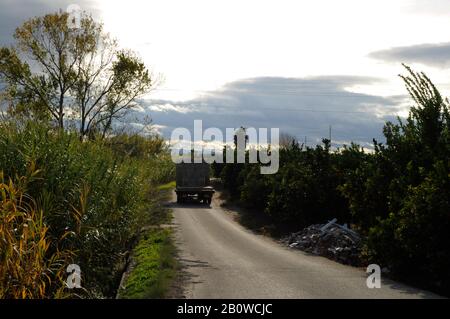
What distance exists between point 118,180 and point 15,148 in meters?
4.59

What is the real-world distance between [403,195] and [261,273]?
4090 mm

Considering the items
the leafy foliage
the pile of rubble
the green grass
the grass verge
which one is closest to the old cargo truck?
the grass verge

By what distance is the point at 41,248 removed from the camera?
8500 mm

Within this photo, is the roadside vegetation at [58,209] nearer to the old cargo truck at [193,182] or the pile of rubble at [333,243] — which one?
the pile of rubble at [333,243]

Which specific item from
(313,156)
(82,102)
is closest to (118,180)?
(313,156)

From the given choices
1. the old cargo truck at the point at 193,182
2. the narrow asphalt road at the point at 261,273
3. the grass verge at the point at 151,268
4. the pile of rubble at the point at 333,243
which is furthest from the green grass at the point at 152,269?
the old cargo truck at the point at 193,182

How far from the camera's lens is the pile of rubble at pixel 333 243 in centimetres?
1698

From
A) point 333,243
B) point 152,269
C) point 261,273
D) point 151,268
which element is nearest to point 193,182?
point 333,243

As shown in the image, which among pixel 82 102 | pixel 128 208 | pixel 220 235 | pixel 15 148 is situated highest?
pixel 82 102

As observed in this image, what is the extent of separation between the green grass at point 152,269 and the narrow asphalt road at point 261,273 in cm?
37

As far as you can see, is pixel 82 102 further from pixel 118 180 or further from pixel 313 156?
pixel 118 180

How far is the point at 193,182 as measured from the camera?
4003 cm

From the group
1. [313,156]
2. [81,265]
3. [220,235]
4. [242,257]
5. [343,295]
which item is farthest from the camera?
[313,156]

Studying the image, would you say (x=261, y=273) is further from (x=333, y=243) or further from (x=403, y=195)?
(x=333, y=243)
